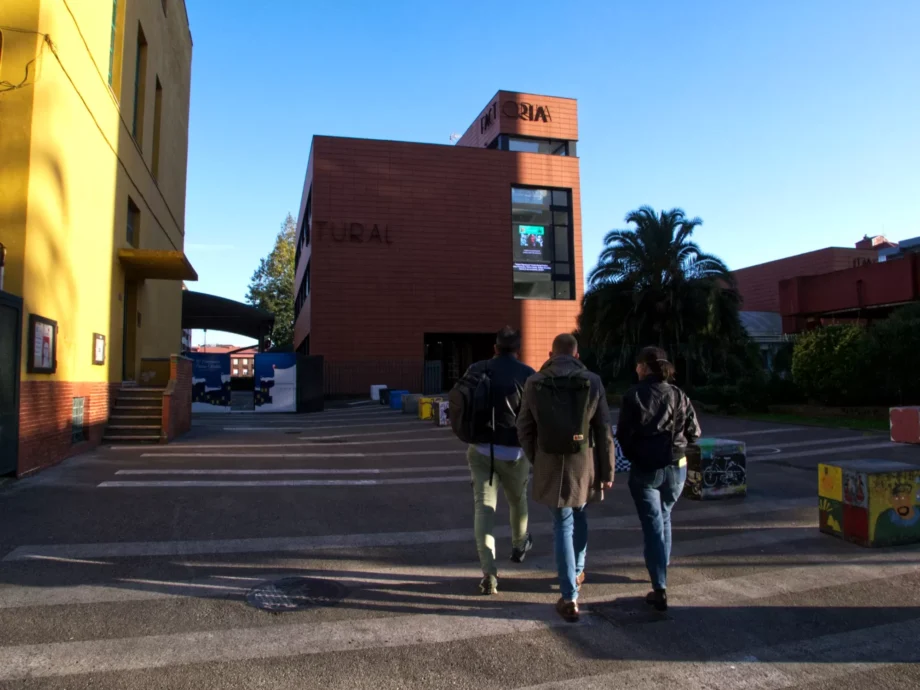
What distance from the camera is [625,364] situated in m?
25.7

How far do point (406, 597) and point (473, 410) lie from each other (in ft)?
4.62

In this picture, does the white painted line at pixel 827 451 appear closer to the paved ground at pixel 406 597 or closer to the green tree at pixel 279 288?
the paved ground at pixel 406 597

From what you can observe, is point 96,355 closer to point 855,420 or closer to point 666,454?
point 666,454

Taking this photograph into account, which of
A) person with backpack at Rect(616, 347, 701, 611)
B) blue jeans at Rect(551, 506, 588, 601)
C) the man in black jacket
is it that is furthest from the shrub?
blue jeans at Rect(551, 506, 588, 601)

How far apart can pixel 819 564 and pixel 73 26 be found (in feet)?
41.3

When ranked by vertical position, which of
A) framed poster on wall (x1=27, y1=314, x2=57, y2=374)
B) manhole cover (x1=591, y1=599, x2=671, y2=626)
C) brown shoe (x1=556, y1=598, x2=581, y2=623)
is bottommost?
manhole cover (x1=591, y1=599, x2=671, y2=626)

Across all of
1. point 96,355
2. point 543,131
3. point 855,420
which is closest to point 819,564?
point 96,355

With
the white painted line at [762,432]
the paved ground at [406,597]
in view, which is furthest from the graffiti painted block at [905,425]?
the paved ground at [406,597]

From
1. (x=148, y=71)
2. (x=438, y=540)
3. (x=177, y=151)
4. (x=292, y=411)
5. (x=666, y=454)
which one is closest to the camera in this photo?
(x=666, y=454)

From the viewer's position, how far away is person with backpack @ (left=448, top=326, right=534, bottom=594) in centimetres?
452

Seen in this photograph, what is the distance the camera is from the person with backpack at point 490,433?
4523mm

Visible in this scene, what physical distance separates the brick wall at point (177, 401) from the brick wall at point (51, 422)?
1.26 metres

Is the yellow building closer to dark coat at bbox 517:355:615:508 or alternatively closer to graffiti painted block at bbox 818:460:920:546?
dark coat at bbox 517:355:615:508

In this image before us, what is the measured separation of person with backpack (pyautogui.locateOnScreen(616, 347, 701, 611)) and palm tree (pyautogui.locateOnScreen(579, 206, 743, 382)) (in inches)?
826
